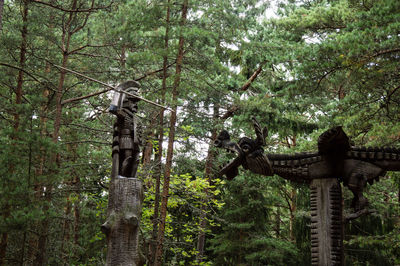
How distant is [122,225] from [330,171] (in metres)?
3.02

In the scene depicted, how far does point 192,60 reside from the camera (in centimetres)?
964

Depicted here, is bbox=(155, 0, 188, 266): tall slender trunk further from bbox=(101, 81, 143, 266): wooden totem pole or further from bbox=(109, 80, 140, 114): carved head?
bbox=(101, 81, 143, 266): wooden totem pole

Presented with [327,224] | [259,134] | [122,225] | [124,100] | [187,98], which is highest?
[187,98]

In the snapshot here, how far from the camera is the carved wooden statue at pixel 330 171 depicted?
14.1 ft

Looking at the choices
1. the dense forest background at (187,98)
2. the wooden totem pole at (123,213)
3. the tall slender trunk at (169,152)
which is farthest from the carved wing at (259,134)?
the tall slender trunk at (169,152)

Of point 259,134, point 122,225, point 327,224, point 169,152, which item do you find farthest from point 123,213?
point 169,152

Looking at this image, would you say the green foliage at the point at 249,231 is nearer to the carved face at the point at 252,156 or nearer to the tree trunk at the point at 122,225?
the tree trunk at the point at 122,225

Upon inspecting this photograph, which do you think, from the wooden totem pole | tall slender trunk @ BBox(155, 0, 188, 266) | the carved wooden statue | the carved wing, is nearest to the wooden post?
the carved wooden statue

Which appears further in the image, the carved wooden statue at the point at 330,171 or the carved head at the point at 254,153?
the carved head at the point at 254,153

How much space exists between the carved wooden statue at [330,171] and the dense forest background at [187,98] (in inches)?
101

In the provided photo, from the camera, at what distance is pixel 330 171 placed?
4480 mm

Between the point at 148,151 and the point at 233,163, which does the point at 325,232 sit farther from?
the point at 148,151

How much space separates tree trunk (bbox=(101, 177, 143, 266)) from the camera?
18.5 ft

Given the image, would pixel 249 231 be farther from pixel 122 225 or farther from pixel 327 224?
pixel 327 224
